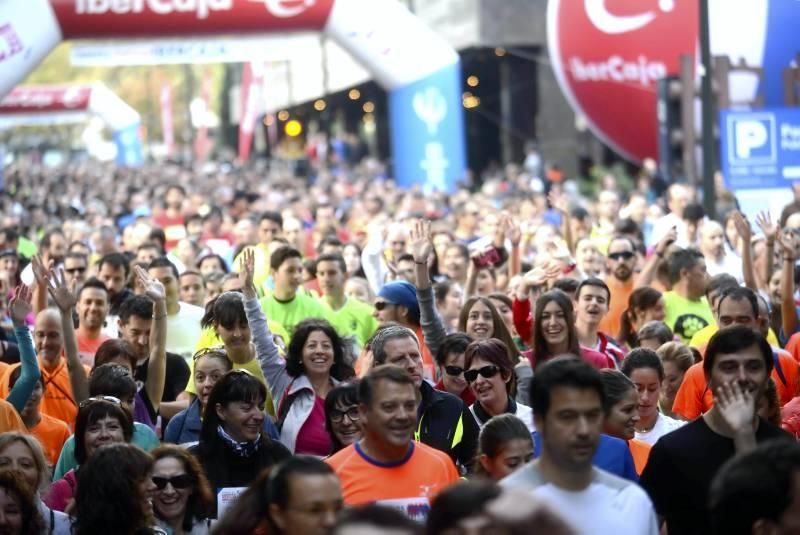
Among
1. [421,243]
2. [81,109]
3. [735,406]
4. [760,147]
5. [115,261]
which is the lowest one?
[735,406]

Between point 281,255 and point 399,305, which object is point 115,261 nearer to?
point 281,255

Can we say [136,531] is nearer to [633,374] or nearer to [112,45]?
[633,374]

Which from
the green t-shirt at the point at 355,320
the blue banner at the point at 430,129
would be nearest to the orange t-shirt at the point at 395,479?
the green t-shirt at the point at 355,320

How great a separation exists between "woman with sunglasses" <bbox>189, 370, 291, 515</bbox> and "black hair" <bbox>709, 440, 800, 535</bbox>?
3.20 meters

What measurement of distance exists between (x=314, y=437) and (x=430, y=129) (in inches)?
540

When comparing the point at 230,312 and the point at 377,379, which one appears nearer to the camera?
the point at 377,379

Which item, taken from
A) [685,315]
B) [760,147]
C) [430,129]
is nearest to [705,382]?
[685,315]

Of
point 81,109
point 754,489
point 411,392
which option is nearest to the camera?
Result: point 754,489

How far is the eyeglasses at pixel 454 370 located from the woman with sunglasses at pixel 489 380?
0.71 m

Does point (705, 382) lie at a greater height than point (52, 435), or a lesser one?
greater

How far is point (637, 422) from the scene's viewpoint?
27.2 ft

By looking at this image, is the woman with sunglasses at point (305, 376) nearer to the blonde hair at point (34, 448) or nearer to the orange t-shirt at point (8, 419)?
the orange t-shirt at point (8, 419)

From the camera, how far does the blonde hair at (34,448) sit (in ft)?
24.4

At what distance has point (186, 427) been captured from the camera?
8758mm
